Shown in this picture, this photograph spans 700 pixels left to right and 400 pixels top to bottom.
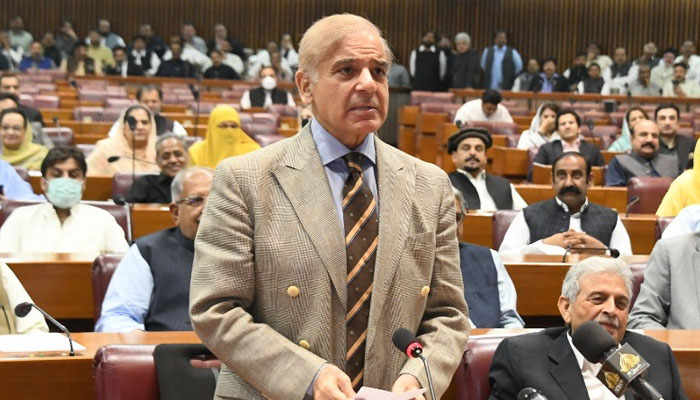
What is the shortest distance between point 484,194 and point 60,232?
2.70 meters

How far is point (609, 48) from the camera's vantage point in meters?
17.4

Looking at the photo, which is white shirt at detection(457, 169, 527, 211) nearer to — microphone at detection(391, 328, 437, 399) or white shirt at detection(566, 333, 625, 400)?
white shirt at detection(566, 333, 625, 400)

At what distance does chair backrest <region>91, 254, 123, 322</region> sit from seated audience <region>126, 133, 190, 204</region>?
96.5 inches

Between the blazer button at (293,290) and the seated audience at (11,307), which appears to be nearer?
the blazer button at (293,290)

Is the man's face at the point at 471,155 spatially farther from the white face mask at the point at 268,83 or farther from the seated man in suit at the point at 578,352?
the white face mask at the point at 268,83

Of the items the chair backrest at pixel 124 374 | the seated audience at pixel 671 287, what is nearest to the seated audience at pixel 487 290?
the seated audience at pixel 671 287

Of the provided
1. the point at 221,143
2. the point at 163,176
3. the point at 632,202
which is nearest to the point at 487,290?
the point at 632,202

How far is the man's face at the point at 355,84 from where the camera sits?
171cm

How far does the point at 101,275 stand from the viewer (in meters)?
3.61

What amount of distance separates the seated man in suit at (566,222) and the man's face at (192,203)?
63.5 inches

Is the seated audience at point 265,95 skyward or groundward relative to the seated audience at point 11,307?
skyward

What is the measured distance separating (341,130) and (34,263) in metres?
2.41

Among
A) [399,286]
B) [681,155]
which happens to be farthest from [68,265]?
[681,155]

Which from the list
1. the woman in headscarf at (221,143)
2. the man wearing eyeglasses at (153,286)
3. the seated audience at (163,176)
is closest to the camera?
the man wearing eyeglasses at (153,286)
